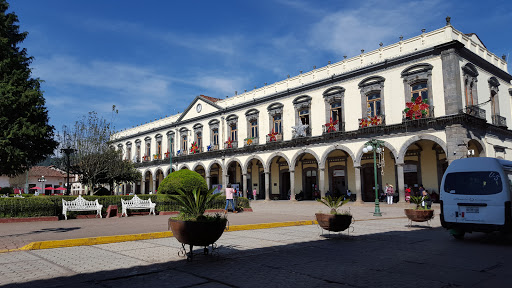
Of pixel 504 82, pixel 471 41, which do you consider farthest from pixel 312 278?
pixel 504 82

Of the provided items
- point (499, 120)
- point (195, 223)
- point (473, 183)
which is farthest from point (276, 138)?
point (195, 223)

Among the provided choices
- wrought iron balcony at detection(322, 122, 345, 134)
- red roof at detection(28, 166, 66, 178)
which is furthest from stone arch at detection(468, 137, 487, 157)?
red roof at detection(28, 166, 66, 178)

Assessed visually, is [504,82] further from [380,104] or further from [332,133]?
[332,133]

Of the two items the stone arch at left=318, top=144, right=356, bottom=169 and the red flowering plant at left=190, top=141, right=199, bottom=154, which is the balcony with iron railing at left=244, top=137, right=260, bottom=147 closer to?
the stone arch at left=318, top=144, right=356, bottom=169

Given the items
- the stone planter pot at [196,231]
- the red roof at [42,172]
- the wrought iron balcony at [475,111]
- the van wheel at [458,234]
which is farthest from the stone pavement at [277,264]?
the red roof at [42,172]

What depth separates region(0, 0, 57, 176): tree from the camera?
18.7m

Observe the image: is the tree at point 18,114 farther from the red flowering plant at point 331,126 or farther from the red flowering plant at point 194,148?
the red flowering plant at point 194,148

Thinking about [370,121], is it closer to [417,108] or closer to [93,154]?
[417,108]

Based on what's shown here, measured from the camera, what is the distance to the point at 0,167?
1962cm

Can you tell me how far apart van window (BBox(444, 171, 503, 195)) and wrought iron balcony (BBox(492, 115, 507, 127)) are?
1973 centimetres

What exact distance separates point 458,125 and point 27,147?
24.3 m

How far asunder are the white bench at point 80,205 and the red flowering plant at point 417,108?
61.8 feet

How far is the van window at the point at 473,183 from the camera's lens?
8.98m

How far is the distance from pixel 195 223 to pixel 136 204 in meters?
12.0
